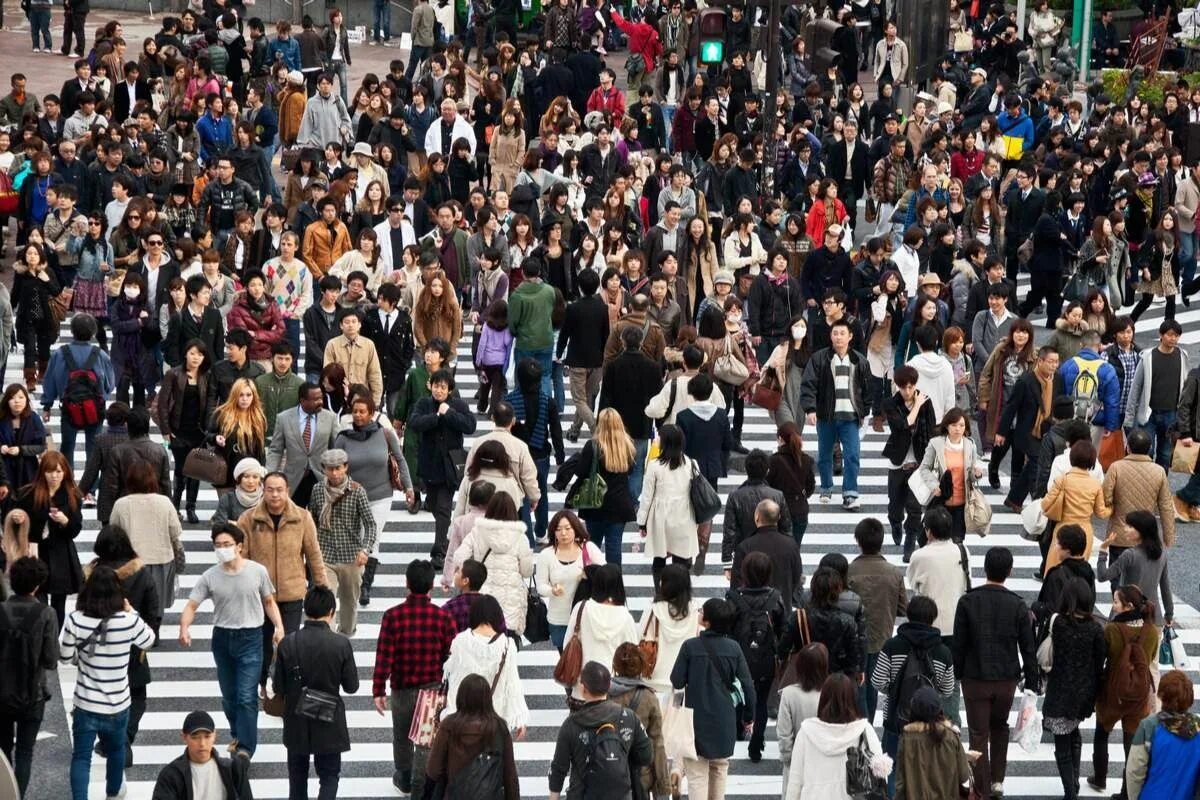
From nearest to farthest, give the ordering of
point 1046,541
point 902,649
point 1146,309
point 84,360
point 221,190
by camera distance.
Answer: point 902,649 < point 1046,541 < point 84,360 < point 221,190 < point 1146,309

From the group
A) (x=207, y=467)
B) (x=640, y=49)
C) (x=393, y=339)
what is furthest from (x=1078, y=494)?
(x=640, y=49)

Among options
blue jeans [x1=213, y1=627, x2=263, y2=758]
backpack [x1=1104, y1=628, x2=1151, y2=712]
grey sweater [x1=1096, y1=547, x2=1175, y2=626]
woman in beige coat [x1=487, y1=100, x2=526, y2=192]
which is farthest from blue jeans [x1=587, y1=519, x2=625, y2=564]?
woman in beige coat [x1=487, y1=100, x2=526, y2=192]

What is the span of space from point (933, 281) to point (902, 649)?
300 inches

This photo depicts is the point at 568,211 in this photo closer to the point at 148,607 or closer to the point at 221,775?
the point at 148,607

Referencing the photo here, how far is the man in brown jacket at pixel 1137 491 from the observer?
15.4 meters

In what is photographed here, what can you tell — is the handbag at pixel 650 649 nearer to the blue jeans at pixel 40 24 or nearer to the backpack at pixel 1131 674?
the backpack at pixel 1131 674

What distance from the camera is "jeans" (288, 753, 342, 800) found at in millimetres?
12430

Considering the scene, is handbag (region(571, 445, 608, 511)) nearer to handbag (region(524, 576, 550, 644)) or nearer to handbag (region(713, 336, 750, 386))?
handbag (region(524, 576, 550, 644))

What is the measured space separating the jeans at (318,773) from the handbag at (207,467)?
4011mm

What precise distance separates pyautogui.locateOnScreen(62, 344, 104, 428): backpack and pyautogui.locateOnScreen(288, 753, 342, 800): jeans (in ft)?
18.1

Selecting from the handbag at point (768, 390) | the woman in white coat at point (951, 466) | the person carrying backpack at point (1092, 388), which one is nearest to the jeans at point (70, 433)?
the handbag at point (768, 390)

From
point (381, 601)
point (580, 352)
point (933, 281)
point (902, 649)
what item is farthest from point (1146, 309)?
point (902, 649)

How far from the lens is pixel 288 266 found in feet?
64.8

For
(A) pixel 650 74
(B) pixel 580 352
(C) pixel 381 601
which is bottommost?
(C) pixel 381 601
